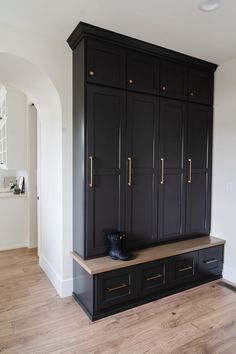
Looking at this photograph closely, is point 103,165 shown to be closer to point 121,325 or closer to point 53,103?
point 53,103

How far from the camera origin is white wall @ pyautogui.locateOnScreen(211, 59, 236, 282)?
3.06 m

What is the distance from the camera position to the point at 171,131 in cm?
295

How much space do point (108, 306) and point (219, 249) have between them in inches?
61.9

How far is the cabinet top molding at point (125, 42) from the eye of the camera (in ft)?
7.64

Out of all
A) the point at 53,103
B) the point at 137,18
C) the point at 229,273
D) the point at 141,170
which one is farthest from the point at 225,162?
the point at 53,103

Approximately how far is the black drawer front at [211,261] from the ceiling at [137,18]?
2.31 m

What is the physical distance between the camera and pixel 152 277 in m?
2.61

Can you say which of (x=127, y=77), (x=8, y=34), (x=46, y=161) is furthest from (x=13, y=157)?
(x=127, y=77)

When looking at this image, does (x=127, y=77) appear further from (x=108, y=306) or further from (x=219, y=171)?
(x=108, y=306)

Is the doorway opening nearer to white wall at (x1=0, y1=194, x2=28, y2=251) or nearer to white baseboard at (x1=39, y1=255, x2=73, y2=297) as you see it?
white wall at (x1=0, y1=194, x2=28, y2=251)

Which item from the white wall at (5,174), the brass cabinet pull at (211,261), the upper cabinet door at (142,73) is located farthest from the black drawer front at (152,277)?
the white wall at (5,174)

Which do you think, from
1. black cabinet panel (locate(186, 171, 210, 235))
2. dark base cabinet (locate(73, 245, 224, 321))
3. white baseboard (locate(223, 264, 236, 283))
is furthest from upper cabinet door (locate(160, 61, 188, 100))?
white baseboard (locate(223, 264, 236, 283))

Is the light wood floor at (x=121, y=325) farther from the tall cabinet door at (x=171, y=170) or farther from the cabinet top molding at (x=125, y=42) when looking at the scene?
the cabinet top molding at (x=125, y=42)

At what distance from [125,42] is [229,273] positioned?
287 centimetres
